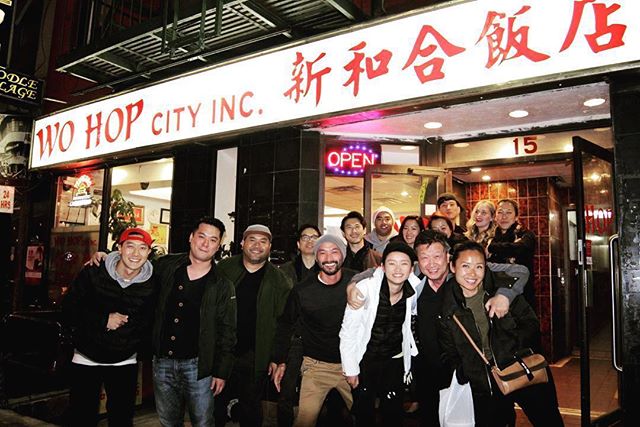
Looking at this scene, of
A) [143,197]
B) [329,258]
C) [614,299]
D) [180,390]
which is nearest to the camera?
[180,390]

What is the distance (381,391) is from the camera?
14.2ft

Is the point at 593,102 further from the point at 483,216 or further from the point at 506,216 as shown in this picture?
the point at 483,216

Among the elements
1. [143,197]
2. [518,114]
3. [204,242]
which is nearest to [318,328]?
[204,242]

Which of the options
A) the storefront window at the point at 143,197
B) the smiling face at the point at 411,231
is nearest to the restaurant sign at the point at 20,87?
the storefront window at the point at 143,197

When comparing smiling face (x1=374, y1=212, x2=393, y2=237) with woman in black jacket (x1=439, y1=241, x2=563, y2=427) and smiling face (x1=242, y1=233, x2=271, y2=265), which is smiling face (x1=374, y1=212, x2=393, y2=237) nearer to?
smiling face (x1=242, y1=233, x2=271, y2=265)

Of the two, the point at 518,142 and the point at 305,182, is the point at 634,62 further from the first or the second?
the point at 305,182

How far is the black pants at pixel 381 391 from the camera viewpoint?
4.32 metres

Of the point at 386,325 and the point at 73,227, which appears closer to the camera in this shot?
the point at 386,325

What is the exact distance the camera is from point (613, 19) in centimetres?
403

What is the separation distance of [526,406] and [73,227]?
9241 mm

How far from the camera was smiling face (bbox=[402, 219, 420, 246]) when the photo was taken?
5.80 meters

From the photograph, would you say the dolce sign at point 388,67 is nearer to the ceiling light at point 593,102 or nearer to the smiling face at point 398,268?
the smiling face at point 398,268

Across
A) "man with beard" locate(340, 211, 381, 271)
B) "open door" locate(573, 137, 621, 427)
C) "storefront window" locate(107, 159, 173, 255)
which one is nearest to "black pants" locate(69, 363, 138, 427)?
"man with beard" locate(340, 211, 381, 271)

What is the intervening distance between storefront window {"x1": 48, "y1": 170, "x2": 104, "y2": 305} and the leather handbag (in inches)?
320
